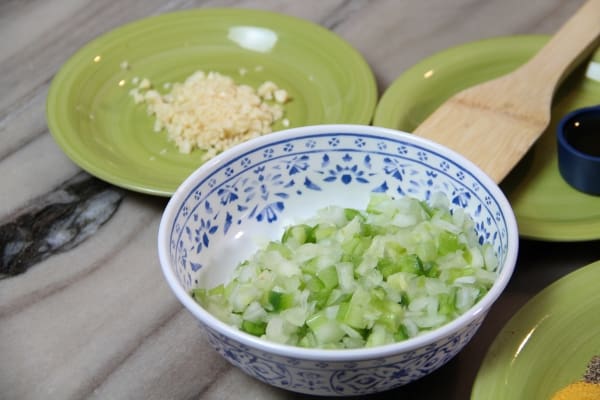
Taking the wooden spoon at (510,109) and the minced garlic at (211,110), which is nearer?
the wooden spoon at (510,109)

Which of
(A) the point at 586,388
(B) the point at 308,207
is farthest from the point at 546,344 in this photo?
(B) the point at 308,207

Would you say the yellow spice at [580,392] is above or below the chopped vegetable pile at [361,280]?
below

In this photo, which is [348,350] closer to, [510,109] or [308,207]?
[308,207]

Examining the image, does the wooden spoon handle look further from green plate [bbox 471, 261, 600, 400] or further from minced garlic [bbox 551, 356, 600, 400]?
minced garlic [bbox 551, 356, 600, 400]

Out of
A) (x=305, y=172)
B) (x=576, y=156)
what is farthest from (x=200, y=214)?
(x=576, y=156)

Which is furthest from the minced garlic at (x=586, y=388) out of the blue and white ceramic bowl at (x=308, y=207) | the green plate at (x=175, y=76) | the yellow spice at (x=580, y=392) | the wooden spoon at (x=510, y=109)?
the green plate at (x=175, y=76)

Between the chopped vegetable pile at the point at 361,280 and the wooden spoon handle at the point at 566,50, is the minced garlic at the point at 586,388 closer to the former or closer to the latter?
the chopped vegetable pile at the point at 361,280
